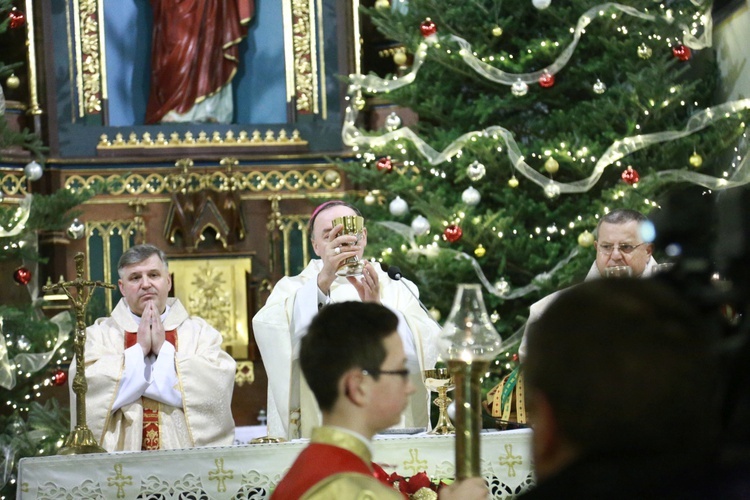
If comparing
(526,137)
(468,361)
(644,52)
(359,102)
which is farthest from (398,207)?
(468,361)

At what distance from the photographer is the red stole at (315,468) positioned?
8.26 feet

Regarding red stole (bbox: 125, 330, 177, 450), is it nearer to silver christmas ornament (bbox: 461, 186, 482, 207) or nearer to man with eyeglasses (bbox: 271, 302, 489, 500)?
man with eyeglasses (bbox: 271, 302, 489, 500)

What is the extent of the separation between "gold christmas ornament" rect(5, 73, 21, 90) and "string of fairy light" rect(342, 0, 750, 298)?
2411 millimetres

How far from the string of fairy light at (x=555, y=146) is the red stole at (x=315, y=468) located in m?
5.03

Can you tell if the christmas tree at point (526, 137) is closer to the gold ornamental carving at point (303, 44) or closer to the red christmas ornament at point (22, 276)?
the gold ornamental carving at point (303, 44)

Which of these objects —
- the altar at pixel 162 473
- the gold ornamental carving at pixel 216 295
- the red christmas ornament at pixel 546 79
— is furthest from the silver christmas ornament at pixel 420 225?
the altar at pixel 162 473

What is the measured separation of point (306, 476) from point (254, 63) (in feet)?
24.5

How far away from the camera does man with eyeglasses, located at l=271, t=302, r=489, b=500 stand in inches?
103

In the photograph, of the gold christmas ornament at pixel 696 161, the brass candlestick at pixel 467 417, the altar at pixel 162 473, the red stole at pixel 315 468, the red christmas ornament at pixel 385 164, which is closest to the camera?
the brass candlestick at pixel 467 417

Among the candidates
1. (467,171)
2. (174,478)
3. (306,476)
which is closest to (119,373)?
(174,478)

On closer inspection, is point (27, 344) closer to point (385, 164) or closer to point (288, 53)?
point (385, 164)

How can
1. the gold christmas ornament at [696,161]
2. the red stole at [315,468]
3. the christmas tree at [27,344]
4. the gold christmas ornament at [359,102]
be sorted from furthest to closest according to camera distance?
the gold christmas ornament at [359,102]
the gold christmas ornament at [696,161]
the christmas tree at [27,344]
the red stole at [315,468]

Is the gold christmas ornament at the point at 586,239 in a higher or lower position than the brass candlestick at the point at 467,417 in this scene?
higher

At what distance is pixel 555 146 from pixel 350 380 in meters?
5.59
